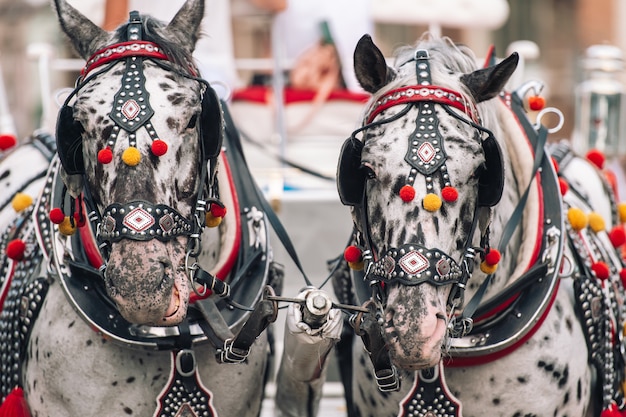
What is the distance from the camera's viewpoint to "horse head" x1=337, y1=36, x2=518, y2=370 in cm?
289

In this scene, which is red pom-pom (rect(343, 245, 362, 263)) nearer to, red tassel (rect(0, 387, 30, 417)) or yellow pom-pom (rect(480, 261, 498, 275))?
yellow pom-pom (rect(480, 261, 498, 275))

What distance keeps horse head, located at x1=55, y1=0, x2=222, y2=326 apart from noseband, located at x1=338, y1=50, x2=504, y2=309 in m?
0.43

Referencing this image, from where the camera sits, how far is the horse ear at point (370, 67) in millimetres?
3162

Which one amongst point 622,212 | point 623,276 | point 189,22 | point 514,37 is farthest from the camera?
point 514,37

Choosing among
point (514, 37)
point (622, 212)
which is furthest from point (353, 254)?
A: point (514, 37)

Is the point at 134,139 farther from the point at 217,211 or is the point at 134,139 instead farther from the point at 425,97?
the point at 425,97

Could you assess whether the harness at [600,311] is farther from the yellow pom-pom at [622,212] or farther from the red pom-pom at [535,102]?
the yellow pom-pom at [622,212]

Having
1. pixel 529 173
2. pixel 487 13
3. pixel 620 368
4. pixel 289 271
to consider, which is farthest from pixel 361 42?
pixel 487 13

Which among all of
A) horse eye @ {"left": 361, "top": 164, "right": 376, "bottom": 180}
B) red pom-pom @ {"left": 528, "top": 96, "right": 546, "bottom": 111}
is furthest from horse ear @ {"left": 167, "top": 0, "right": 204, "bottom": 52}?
red pom-pom @ {"left": 528, "top": 96, "right": 546, "bottom": 111}

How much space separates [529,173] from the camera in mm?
3590

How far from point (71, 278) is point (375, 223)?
100 centimetres

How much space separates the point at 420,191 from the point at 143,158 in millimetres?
745

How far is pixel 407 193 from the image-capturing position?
9.59 feet

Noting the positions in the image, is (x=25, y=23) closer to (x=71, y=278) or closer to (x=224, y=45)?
(x=224, y=45)
